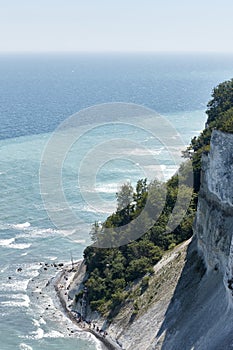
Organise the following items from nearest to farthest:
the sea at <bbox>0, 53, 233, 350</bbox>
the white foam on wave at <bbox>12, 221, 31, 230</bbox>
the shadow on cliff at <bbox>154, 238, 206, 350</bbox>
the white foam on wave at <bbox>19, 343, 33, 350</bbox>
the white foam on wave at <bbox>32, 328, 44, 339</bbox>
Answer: the shadow on cliff at <bbox>154, 238, 206, 350</bbox>
the white foam on wave at <bbox>19, 343, 33, 350</bbox>
the white foam on wave at <bbox>32, 328, 44, 339</bbox>
the sea at <bbox>0, 53, 233, 350</bbox>
the white foam on wave at <bbox>12, 221, 31, 230</bbox>

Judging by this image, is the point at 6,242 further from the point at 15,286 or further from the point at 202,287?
the point at 202,287

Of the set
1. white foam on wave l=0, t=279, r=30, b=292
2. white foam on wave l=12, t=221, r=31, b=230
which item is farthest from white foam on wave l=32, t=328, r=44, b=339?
white foam on wave l=12, t=221, r=31, b=230

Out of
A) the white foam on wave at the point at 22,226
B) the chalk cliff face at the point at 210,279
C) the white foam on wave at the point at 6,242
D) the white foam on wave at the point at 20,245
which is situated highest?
the chalk cliff face at the point at 210,279

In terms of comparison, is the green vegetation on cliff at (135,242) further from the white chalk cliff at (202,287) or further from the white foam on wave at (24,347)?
the white foam on wave at (24,347)

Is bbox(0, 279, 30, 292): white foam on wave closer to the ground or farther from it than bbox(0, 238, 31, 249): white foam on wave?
closer to the ground

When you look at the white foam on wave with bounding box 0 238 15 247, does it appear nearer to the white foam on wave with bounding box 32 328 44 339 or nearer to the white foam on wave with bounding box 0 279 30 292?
the white foam on wave with bounding box 0 279 30 292

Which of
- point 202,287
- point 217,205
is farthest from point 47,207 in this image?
point 217,205

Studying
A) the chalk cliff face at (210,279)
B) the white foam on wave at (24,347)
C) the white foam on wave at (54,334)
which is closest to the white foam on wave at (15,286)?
the white foam on wave at (54,334)
